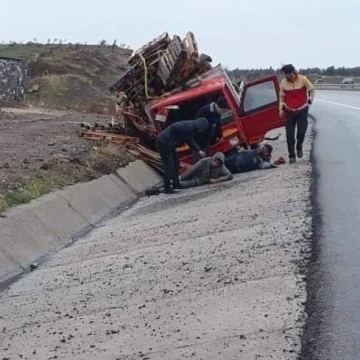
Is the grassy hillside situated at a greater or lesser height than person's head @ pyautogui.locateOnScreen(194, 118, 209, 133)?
greater

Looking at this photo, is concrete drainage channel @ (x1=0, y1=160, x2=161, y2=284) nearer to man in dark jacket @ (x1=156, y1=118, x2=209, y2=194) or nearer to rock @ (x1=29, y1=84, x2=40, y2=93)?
man in dark jacket @ (x1=156, y1=118, x2=209, y2=194)

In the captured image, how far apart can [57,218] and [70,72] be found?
3399 cm

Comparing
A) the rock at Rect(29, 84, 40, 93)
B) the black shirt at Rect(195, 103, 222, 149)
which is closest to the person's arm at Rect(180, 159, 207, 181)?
the black shirt at Rect(195, 103, 222, 149)

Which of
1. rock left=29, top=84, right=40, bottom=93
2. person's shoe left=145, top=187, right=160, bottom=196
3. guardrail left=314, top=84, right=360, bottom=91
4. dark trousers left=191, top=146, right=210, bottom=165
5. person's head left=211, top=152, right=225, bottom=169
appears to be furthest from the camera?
guardrail left=314, top=84, right=360, bottom=91

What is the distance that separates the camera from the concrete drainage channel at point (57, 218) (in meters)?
12.3

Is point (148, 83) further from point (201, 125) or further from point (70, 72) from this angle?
point (70, 72)

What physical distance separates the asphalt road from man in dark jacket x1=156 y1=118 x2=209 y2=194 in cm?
234

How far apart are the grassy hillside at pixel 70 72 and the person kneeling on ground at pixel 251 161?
2082 centimetres

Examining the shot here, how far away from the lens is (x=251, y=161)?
1872cm

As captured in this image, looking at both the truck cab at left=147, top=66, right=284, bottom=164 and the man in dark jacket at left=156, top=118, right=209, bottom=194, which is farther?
the truck cab at left=147, top=66, right=284, bottom=164

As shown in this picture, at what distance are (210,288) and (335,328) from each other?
2.06 meters

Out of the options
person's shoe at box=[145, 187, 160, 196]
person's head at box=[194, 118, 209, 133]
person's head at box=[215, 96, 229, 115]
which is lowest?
person's shoe at box=[145, 187, 160, 196]

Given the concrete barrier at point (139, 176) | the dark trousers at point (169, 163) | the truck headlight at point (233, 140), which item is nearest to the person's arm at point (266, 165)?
the truck headlight at point (233, 140)

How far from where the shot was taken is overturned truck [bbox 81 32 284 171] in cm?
1941
